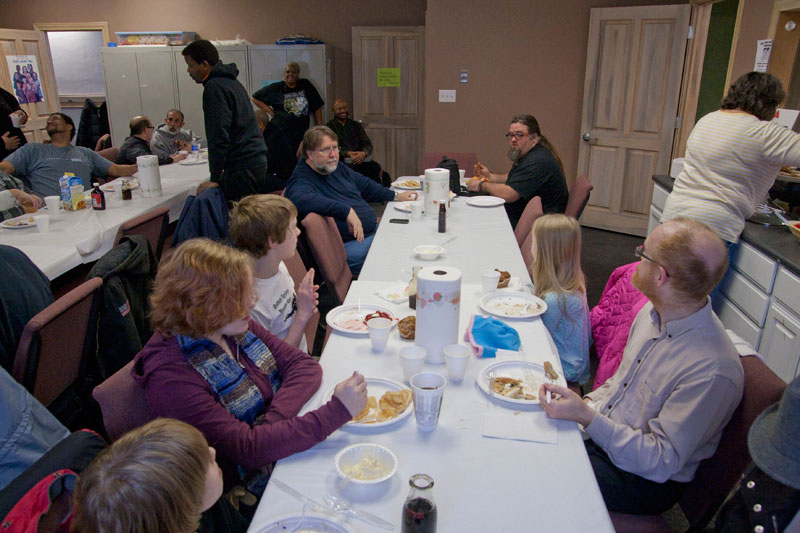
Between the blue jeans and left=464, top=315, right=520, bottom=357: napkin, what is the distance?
153 cm

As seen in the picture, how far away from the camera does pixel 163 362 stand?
1290 mm

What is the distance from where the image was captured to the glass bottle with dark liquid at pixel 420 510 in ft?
3.24

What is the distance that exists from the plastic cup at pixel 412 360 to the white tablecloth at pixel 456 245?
2.80 feet

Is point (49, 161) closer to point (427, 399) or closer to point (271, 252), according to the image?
point (271, 252)

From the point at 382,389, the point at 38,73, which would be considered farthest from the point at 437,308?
the point at 38,73

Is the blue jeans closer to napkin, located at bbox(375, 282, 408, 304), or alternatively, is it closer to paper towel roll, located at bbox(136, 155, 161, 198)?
napkin, located at bbox(375, 282, 408, 304)

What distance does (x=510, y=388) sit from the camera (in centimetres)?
152

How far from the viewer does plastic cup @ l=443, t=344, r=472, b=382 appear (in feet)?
5.06

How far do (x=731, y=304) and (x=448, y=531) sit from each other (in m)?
2.64

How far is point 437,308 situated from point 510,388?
30cm

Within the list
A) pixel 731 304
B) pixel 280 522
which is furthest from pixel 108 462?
pixel 731 304

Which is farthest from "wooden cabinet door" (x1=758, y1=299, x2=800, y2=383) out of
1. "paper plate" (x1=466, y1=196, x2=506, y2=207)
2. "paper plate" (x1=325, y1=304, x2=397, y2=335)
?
"paper plate" (x1=325, y1=304, x2=397, y2=335)

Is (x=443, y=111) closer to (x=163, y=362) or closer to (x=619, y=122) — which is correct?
(x=619, y=122)

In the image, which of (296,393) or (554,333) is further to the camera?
(554,333)
